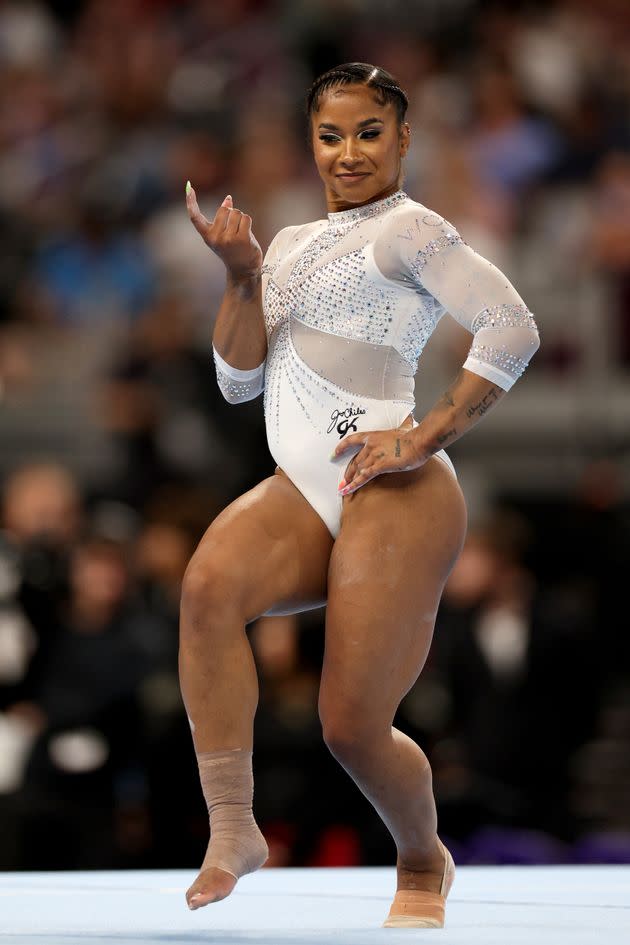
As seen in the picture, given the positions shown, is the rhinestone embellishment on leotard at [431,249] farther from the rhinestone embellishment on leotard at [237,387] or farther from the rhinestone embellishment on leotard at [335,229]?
the rhinestone embellishment on leotard at [237,387]

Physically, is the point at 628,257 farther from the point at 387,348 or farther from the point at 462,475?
the point at 387,348

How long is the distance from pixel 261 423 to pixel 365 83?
4.21m

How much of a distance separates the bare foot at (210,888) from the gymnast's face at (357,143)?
1.48 m

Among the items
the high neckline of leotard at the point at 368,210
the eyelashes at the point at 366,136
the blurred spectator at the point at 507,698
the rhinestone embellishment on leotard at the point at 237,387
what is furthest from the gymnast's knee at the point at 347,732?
the blurred spectator at the point at 507,698

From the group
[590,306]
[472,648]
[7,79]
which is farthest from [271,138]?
[472,648]

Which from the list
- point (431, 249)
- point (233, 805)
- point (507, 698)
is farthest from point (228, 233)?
point (507, 698)

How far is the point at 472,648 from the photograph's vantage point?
6.26m

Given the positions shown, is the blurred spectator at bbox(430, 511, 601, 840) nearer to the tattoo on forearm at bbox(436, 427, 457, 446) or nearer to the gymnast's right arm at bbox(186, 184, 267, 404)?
the gymnast's right arm at bbox(186, 184, 267, 404)

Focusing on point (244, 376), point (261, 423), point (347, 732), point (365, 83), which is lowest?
point (261, 423)

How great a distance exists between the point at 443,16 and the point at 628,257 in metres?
3.28

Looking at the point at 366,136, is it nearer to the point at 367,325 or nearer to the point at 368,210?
the point at 368,210

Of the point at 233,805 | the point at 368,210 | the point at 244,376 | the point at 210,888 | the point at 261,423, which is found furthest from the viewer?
the point at 261,423

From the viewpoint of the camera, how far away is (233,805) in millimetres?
3164

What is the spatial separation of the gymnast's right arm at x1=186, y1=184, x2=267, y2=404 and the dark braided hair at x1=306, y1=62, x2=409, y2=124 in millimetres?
344
